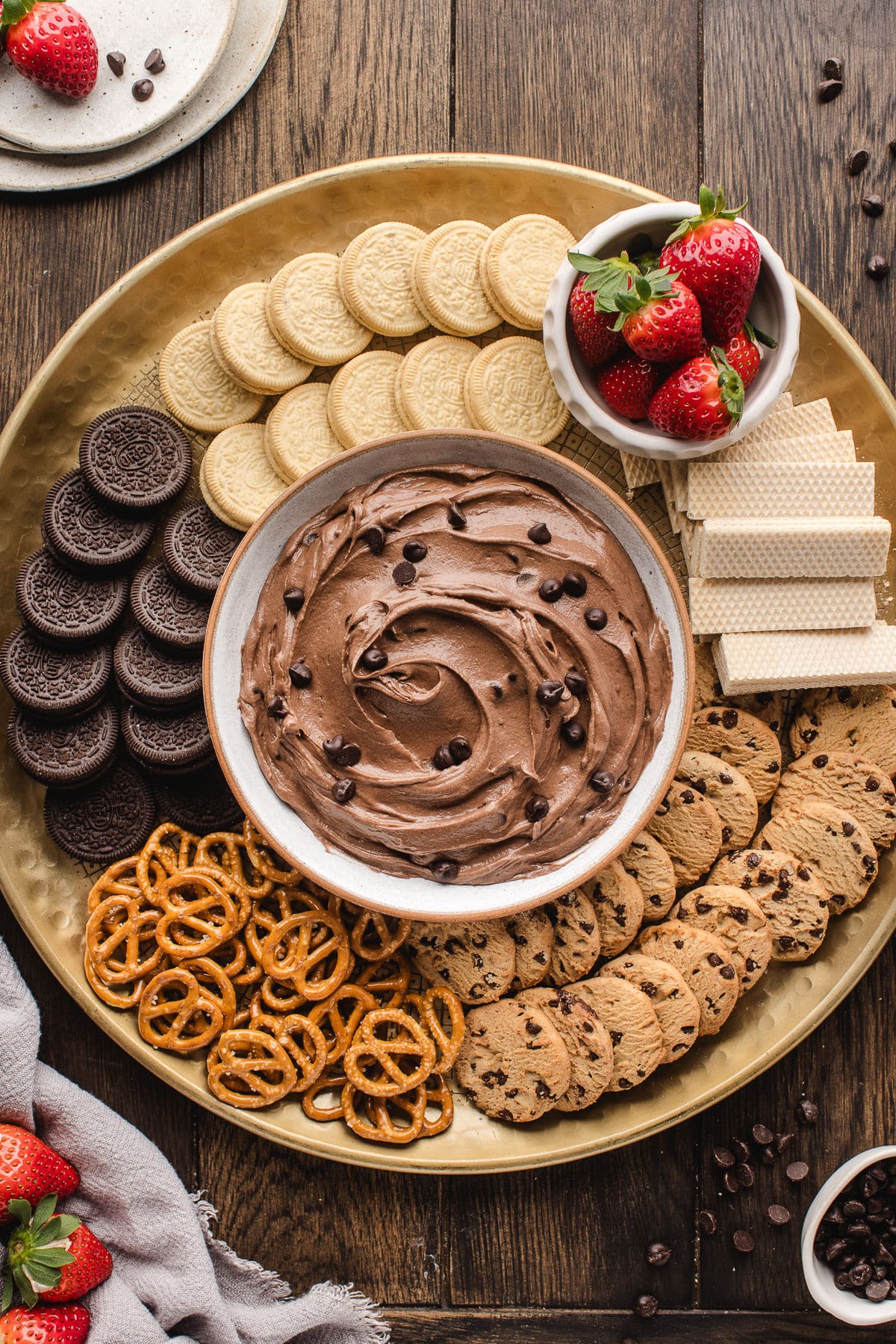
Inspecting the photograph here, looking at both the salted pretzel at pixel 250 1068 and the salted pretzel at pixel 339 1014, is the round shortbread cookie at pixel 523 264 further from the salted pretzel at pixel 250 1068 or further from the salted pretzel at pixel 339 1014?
the salted pretzel at pixel 250 1068

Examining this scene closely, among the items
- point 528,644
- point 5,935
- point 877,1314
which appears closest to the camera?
point 528,644

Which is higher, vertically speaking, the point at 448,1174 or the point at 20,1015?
the point at 20,1015

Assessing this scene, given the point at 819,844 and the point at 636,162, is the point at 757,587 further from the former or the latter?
the point at 636,162

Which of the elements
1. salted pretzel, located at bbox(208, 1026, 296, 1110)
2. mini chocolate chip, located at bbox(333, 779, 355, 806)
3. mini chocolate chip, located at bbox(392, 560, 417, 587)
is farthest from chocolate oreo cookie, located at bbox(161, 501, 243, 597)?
salted pretzel, located at bbox(208, 1026, 296, 1110)

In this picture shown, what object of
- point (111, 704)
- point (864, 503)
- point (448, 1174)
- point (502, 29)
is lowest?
point (448, 1174)

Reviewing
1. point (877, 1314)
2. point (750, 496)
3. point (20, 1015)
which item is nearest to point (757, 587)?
point (750, 496)

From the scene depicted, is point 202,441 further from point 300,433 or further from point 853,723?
point 853,723
